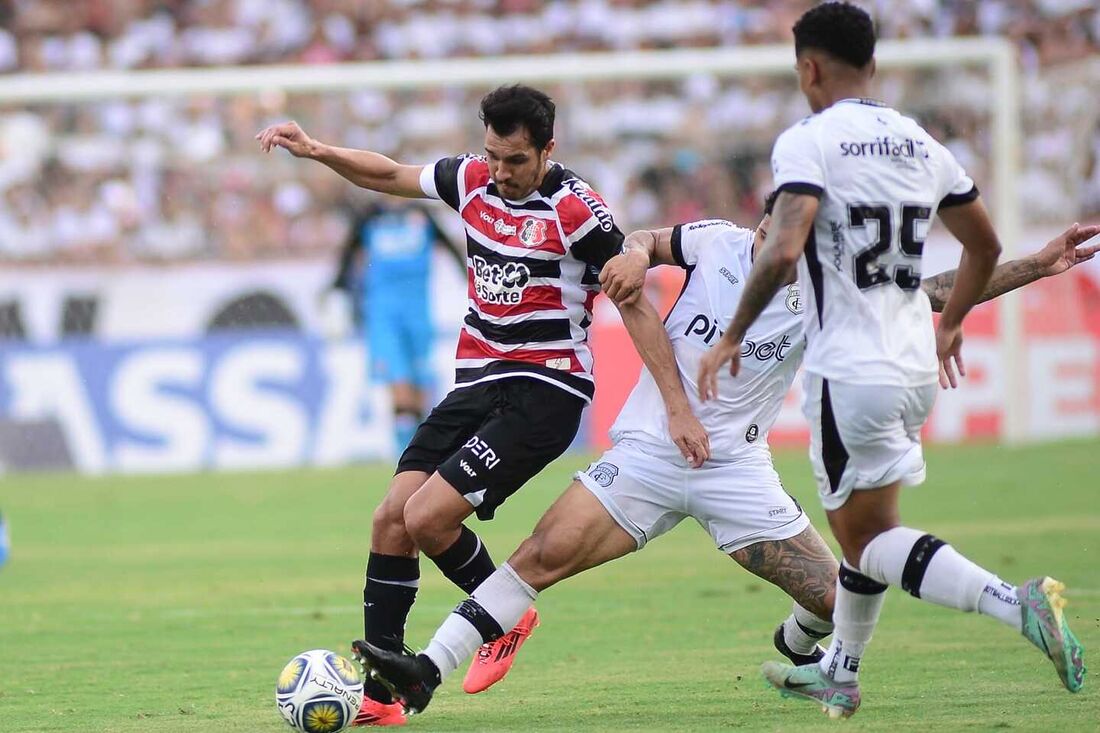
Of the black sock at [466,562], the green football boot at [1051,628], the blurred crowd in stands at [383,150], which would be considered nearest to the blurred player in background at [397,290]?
the blurred crowd in stands at [383,150]

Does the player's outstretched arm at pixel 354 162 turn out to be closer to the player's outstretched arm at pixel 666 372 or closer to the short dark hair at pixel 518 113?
the short dark hair at pixel 518 113

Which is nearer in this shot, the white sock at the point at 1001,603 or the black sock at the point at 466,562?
the white sock at the point at 1001,603

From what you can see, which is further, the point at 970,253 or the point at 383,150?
the point at 383,150

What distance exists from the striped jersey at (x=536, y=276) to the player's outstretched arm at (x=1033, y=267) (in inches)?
48.2

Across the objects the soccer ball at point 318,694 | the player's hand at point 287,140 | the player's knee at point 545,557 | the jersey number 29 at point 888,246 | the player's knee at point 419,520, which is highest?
the jersey number 29 at point 888,246

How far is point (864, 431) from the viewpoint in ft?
17.8

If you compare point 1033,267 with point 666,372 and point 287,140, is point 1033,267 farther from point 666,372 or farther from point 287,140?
point 287,140

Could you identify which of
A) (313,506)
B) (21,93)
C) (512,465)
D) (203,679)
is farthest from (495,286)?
(21,93)

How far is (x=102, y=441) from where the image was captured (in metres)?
18.3

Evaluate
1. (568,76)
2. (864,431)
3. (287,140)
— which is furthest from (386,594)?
(568,76)

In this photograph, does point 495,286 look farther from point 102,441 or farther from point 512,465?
point 102,441

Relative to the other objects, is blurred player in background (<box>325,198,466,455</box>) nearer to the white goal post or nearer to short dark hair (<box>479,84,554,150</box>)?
the white goal post

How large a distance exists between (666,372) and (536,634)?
2569mm

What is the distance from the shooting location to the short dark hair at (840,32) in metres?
5.30
